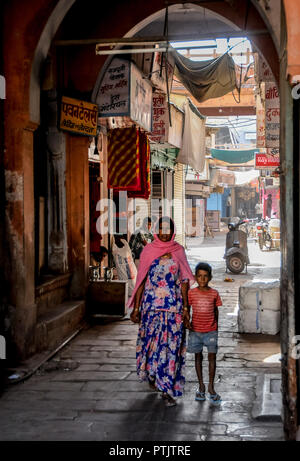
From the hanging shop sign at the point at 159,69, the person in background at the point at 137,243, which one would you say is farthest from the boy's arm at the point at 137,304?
the person in background at the point at 137,243

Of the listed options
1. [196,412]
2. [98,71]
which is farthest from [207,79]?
[196,412]

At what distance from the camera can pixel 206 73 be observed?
33.1 feet

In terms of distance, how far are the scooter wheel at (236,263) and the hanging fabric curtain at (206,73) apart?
546cm

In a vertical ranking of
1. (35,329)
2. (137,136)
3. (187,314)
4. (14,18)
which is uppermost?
(14,18)

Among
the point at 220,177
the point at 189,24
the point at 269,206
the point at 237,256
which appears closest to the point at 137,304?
the point at 189,24

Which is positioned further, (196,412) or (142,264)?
(142,264)

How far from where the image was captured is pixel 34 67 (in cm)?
623

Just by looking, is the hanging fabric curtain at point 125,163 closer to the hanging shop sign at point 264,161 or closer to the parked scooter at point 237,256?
the parked scooter at point 237,256

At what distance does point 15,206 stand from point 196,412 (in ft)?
10.1

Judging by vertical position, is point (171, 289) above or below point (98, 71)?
below

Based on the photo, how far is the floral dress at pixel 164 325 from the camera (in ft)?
17.0

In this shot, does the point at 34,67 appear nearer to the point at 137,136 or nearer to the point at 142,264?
the point at 142,264

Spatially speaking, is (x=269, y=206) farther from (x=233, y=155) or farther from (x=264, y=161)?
(x=264, y=161)

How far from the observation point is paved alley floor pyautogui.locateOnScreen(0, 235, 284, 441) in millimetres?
4414
